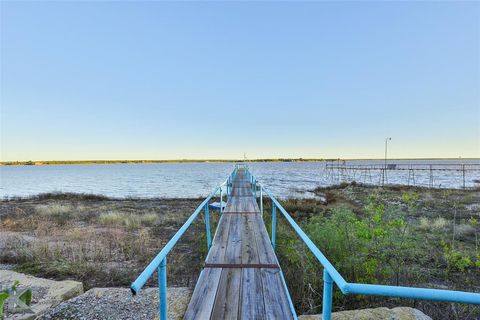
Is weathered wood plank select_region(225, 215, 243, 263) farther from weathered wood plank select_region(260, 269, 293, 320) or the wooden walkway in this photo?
weathered wood plank select_region(260, 269, 293, 320)

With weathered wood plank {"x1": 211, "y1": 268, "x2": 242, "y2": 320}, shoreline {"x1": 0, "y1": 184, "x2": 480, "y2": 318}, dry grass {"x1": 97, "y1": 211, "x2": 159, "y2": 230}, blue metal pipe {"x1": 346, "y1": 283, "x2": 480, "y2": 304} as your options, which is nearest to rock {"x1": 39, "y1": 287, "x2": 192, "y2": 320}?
weathered wood plank {"x1": 211, "y1": 268, "x2": 242, "y2": 320}

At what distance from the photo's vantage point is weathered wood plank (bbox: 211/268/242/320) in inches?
107

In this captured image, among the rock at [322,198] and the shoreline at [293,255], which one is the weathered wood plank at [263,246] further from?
the rock at [322,198]

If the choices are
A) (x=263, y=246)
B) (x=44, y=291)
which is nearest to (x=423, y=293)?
(x=263, y=246)

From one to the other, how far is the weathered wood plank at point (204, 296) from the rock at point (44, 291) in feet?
6.99

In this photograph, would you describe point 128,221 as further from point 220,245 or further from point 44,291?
point 220,245

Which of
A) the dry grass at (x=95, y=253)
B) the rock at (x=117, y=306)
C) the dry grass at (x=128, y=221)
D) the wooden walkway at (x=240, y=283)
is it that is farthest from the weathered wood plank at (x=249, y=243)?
the dry grass at (x=128, y=221)

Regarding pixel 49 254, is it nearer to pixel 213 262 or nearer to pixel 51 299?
pixel 51 299

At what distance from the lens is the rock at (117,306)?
315 cm

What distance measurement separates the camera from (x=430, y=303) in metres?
3.82

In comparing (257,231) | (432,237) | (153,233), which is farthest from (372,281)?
(153,233)

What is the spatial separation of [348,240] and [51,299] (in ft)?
16.7

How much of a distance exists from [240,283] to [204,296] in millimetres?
545

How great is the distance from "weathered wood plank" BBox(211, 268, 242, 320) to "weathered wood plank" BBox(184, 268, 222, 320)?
6cm
